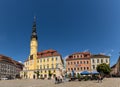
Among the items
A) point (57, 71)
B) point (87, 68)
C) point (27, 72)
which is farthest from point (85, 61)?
point (27, 72)

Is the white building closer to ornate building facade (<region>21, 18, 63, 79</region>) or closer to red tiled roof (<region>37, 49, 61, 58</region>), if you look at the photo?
ornate building facade (<region>21, 18, 63, 79</region>)

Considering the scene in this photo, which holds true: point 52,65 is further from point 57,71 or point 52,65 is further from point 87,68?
point 87,68

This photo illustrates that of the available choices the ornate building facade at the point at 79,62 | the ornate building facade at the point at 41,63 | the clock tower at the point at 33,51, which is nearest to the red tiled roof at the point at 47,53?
the ornate building facade at the point at 41,63

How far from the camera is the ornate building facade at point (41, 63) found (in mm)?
83375

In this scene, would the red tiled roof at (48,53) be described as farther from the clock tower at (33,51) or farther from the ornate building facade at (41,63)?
the clock tower at (33,51)

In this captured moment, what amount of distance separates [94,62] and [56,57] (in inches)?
662

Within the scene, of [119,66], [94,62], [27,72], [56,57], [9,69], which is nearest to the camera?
[94,62]

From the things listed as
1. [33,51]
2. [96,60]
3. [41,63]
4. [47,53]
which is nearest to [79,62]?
[96,60]

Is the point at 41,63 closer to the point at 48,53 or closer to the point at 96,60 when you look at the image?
the point at 48,53

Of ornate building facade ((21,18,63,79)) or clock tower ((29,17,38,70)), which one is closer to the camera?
ornate building facade ((21,18,63,79))

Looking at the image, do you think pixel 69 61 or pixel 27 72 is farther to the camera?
pixel 27 72

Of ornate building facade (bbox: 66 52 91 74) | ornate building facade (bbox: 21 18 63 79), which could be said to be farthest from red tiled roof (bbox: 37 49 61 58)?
ornate building facade (bbox: 66 52 91 74)

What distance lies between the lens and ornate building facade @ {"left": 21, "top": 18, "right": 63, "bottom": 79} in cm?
8338

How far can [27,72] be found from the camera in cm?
9125
